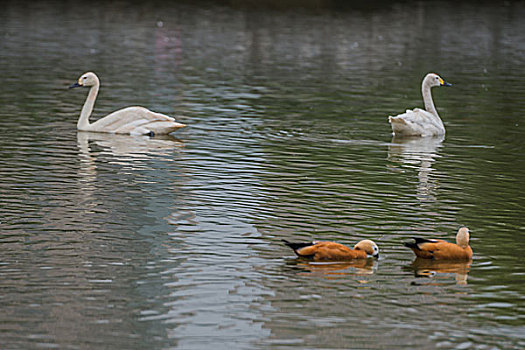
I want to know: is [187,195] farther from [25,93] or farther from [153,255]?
[25,93]

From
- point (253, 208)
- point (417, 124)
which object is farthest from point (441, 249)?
point (417, 124)

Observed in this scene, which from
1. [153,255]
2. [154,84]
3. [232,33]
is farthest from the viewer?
[232,33]

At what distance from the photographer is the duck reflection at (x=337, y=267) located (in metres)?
11.5

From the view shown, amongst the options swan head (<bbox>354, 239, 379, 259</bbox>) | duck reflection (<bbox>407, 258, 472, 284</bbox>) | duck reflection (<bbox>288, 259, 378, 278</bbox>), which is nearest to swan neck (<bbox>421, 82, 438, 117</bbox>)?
duck reflection (<bbox>407, 258, 472, 284</bbox>)

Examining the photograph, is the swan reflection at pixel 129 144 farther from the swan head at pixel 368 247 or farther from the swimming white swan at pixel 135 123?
the swan head at pixel 368 247

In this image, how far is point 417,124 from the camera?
22.4 metres

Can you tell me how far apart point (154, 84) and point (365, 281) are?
2084cm

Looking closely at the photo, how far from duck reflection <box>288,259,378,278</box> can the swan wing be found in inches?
415

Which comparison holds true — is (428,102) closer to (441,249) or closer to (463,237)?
(463,237)

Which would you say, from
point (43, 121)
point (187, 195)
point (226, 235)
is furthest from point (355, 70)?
point (226, 235)

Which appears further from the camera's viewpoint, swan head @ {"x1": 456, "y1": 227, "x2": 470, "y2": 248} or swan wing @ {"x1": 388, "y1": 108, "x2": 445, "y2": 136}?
swan wing @ {"x1": 388, "y1": 108, "x2": 445, "y2": 136}

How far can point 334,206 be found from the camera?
15.2m

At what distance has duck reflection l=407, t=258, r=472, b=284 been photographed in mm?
11648

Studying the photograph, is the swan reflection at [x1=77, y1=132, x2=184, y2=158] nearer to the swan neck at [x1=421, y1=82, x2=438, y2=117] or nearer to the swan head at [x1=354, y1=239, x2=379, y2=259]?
the swan neck at [x1=421, y1=82, x2=438, y2=117]
